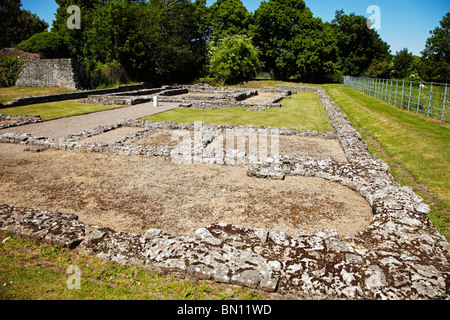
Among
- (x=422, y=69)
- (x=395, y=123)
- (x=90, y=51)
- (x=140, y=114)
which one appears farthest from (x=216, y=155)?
(x=422, y=69)

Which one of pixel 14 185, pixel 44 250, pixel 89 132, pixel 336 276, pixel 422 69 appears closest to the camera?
pixel 336 276

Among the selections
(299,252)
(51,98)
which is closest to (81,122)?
(51,98)

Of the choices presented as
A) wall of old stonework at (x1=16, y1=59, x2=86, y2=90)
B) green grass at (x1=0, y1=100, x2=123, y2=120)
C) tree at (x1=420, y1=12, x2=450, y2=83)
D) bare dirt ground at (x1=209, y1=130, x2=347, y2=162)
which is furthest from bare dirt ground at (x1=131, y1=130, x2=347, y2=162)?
tree at (x1=420, y1=12, x2=450, y2=83)

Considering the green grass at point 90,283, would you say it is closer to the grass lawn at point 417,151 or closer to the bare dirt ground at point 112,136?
the grass lawn at point 417,151

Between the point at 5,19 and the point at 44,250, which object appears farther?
the point at 5,19

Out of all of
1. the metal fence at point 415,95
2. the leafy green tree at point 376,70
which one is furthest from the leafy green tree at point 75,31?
the leafy green tree at point 376,70

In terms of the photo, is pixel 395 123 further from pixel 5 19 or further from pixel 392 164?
pixel 5 19

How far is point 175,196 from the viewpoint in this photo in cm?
650

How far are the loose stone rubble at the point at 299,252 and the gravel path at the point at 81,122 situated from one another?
28.6 ft

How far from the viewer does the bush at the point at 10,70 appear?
2947cm

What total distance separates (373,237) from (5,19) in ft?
211

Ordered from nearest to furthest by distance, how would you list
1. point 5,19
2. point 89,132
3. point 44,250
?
point 44,250
point 89,132
point 5,19
